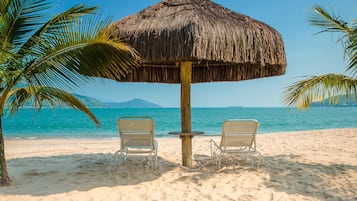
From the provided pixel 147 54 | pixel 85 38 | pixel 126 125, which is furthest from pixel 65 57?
pixel 126 125

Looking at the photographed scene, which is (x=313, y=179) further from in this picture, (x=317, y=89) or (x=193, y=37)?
(x=193, y=37)

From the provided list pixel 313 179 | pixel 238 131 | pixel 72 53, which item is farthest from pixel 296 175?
pixel 72 53

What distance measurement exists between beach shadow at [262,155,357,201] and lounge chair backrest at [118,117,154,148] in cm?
167

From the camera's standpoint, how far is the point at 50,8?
3.60 meters

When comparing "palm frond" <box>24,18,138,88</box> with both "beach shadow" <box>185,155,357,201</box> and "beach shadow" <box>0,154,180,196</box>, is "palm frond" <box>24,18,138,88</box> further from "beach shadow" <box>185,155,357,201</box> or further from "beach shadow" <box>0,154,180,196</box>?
"beach shadow" <box>185,155,357,201</box>

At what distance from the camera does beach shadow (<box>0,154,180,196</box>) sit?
11.6ft

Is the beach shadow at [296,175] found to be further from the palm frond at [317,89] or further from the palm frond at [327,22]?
the palm frond at [327,22]

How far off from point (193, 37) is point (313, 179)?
7.71 ft

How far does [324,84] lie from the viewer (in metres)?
4.84

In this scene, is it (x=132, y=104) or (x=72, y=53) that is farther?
(x=132, y=104)

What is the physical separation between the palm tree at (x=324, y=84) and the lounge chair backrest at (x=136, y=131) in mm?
2370

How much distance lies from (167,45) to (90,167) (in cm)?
231

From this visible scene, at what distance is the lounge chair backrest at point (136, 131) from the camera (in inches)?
167

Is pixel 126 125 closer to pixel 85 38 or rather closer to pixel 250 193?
pixel 85 38
